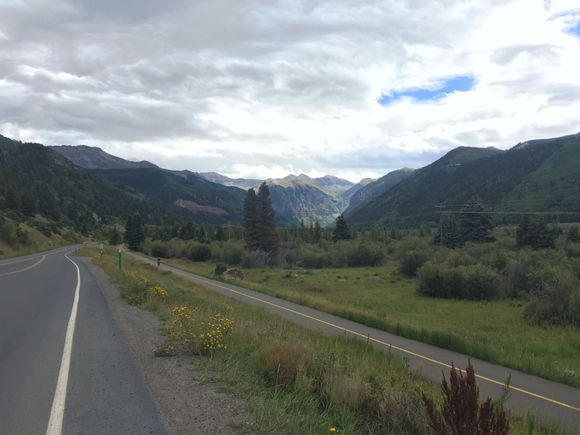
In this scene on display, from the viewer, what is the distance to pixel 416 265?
Result: 188ft

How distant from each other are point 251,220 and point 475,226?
38.3 meters

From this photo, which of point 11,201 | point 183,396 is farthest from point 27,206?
point 183,396

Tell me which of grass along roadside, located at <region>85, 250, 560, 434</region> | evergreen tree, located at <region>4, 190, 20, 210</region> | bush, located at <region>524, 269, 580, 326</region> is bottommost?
bush, located at <region>524, 269, 580, 326</region>

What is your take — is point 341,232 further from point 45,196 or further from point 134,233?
point 45,196

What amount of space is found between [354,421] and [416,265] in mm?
53867

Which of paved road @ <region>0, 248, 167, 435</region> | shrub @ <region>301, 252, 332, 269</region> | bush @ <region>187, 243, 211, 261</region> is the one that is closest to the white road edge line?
paved road @ <region>0, 248, 167, 435</region>

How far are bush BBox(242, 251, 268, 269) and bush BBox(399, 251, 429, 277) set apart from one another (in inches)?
1012

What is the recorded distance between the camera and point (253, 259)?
2982 inches

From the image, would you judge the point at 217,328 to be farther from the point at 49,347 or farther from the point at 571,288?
the point at 571,288

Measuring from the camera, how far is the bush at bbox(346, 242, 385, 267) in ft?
250

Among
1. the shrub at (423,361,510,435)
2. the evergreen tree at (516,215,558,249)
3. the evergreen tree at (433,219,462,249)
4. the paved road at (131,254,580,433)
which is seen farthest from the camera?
the evergreen tree at (433,219,462,249)

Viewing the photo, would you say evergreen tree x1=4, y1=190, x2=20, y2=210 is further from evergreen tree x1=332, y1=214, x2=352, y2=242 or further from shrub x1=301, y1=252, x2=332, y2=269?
evergreen tree x1=332, y1=214, x2=352, y2=242

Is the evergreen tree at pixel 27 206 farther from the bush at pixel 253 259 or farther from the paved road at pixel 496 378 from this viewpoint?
the paved road at pixel 496 378

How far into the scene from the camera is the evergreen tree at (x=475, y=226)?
238 feet
